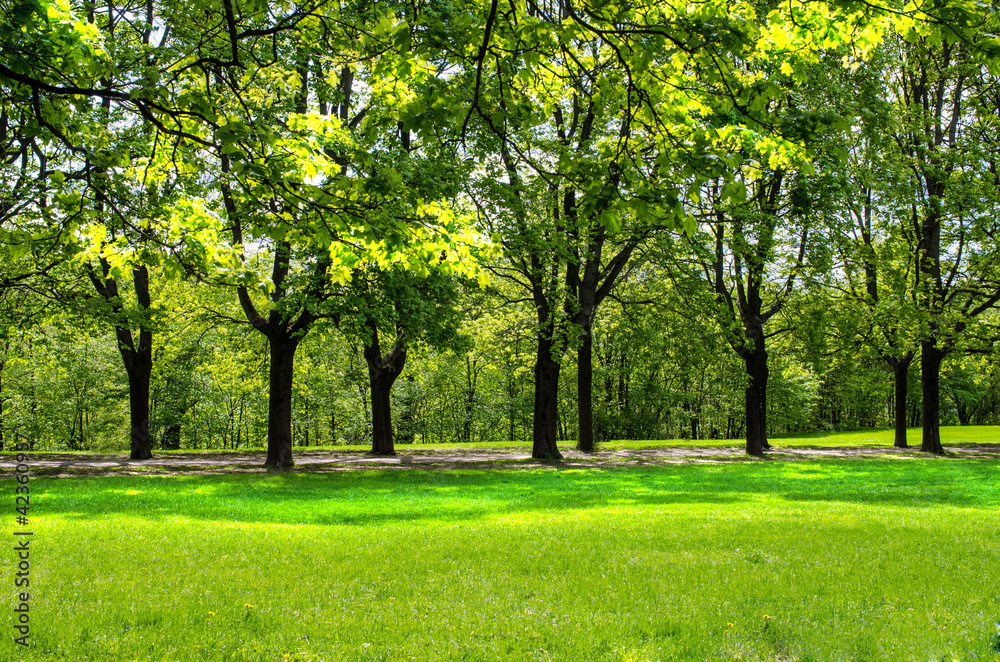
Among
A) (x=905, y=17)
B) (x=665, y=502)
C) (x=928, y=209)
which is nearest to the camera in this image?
(x=905, y=17)

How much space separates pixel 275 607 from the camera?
5383 millimetres

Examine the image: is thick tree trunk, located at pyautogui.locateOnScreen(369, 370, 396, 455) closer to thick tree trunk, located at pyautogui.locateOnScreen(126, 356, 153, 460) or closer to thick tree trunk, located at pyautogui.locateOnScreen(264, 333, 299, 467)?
thick tree trunk, located at pyautogui.locateOnScreen(264, 333, 299, 467)

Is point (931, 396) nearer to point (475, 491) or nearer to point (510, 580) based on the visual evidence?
point (475, 491)

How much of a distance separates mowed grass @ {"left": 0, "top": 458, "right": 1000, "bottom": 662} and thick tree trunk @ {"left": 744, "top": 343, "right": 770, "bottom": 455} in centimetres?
1209

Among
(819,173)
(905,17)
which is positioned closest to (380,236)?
(905,17)

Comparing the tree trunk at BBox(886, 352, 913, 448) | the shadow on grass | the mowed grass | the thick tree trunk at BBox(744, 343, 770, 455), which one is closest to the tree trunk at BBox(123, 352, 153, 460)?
the shadow on grass

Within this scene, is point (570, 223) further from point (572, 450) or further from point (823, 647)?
point (823, 647)

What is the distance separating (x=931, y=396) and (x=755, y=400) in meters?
6.57

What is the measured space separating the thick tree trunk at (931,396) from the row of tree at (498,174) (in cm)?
13

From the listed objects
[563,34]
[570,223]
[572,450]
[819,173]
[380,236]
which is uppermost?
[819,173]

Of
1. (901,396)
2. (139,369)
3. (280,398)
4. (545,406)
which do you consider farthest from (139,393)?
(901,396)

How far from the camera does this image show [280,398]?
1906cm

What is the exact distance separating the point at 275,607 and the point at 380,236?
10.4 ft

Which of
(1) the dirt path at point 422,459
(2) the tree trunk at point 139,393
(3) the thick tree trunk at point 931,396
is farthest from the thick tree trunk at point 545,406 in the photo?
(3) the thick tree trunk at point 931,396
